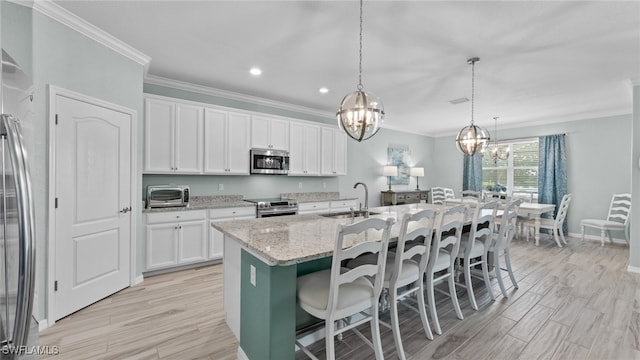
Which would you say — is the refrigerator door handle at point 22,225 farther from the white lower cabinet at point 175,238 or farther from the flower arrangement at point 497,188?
the flower arrangement at point 497,188

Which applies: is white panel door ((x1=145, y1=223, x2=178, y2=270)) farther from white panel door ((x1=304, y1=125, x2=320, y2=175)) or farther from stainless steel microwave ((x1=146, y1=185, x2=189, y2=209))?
white panel door ((x1=304, y1=125, x2=320, y2=175))

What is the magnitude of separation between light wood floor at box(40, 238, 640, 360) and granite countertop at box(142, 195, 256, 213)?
859 millimetres

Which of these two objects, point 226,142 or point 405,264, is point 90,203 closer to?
point 226,142

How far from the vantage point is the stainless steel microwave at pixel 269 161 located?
4.46 meters

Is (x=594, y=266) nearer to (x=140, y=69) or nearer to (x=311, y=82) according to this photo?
(x=311, y=82)

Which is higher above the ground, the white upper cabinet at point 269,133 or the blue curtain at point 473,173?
the white upper cabinet at point 269,133

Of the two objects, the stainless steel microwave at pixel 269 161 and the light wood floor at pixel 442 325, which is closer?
the light wood floor at pixel 442 325

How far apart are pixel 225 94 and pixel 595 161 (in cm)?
715

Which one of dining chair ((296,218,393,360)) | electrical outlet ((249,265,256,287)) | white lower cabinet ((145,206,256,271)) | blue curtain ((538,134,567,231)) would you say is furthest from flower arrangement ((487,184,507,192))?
electrical outlet ((249,265,256,287))

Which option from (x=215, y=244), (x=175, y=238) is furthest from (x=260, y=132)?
(x=175, y=238)

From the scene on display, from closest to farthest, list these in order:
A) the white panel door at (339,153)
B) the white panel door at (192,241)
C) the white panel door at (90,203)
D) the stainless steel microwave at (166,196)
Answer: the white panel door at (90,203) → the stainless steel microwave at (166,196) → the white panel door at (192,241) → the white panel door at (339,153)

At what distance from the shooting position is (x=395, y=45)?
283 centimetres

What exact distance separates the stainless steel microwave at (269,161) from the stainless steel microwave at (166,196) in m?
1.10

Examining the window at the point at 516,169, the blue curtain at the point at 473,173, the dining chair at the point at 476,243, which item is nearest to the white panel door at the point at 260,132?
the dining chair at the point at 476,243
